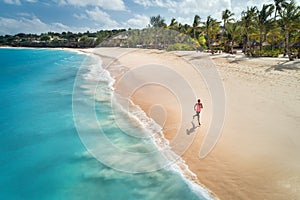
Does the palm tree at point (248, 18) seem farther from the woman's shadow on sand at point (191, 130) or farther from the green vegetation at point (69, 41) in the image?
the green vegetation at point (69, 41)

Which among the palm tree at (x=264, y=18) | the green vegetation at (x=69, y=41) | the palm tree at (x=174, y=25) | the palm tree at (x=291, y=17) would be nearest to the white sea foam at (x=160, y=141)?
the palm tree at (x=291, y=17)

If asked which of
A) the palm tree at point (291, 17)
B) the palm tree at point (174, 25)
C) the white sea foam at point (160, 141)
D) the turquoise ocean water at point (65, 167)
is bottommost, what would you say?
the turquoise ocean water at point (65, 167)

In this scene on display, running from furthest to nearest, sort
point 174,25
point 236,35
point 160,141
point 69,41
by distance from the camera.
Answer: point 69,41 < point 174,25 < point 236,35 < point 160,141

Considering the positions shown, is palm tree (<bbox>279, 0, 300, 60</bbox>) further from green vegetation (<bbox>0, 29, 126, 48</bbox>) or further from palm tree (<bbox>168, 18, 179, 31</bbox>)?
green vegetation (<bbox>0, 29, 126, 48</bbox>)

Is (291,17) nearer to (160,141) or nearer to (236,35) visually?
(236,35)

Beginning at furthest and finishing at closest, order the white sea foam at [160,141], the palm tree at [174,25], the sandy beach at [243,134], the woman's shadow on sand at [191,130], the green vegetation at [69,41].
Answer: the green vegetation at [69,41] < the palm tree at [174,25] < the woman's shadow on sand at [191,130] < the white sea foam at [160,141] < the sandy beach at [243,134]

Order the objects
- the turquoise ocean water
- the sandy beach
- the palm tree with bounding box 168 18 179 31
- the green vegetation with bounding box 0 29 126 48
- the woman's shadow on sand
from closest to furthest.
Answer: the sandy beach → the turquoise ocean water → the woman's shadow on sand → the palm tree with bounding box 168 18 179 31 → the green vegetation with bounding box 0 29 126 48

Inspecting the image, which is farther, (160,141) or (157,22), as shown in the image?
(157,22)

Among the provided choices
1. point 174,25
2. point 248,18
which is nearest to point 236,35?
point 248,18

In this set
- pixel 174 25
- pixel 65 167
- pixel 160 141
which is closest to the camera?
pixel 65 167

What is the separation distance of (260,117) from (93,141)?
838 centimetres

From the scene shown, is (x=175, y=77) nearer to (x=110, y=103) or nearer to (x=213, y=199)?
(x=110, y=103)

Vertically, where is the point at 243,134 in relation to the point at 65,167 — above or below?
above

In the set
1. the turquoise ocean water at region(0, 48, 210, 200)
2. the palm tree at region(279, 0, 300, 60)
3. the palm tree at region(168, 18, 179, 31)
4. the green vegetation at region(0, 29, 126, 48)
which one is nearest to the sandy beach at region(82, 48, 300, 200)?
the turquoise ocean water at region(0, 48, 210, 200)
